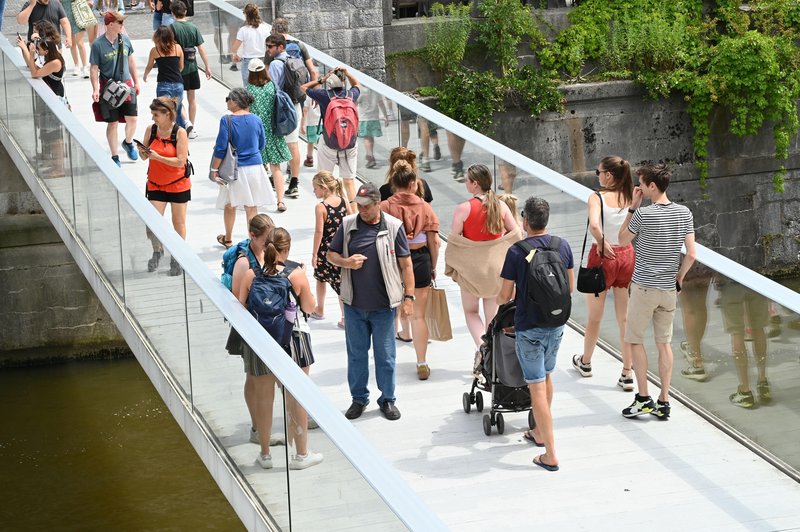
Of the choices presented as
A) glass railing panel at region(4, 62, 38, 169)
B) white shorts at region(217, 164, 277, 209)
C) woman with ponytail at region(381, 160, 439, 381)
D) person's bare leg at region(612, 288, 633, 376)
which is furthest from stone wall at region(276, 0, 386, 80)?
person's bare leg at region(612, 288, 633, 376)

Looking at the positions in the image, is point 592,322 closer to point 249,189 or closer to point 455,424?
point 455,424

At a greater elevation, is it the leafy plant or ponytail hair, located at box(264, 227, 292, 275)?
the leafy plant

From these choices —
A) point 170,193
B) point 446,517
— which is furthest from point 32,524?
point 446,517

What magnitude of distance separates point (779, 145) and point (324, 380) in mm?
11451

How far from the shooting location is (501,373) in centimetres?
723

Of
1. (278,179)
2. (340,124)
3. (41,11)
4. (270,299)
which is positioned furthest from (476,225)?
(41,11)

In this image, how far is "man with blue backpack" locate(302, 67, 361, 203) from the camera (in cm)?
1041

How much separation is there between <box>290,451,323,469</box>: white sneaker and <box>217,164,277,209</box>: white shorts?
4122 millimetres

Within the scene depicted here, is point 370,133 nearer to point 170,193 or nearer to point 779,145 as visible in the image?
point 170,193

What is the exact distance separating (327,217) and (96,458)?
662 cm

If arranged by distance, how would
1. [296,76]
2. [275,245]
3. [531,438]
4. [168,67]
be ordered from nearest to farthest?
[275,245]
[531,438]
[296,76]
[168,67]

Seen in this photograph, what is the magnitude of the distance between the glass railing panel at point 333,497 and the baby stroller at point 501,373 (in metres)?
1.70

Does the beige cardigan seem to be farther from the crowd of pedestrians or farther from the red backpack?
the red backpack

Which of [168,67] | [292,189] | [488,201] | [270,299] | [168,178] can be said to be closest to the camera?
[270,299]
